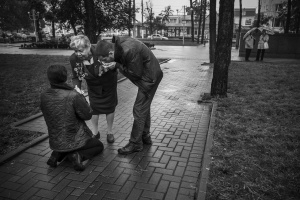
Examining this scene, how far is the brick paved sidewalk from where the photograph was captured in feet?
9.20

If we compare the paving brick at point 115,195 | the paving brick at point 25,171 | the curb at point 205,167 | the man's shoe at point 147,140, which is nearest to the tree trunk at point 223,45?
the curb at point 205,167

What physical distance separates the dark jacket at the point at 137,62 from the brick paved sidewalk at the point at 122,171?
1.11 metres

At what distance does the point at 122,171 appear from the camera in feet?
10.6

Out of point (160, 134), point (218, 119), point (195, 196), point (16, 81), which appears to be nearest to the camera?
point (195, 196)

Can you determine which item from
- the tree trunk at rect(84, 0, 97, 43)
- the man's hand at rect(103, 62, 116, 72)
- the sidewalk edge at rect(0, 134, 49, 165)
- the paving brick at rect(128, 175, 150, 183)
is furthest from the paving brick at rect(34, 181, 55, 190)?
the tree trunk at rect(84, 0, 97, 43)

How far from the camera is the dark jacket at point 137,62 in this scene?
3.10 metres

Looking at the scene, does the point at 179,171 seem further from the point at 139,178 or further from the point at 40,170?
the point at 40,170

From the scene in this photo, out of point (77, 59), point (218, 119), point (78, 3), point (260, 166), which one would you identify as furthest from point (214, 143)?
point (78, 3)

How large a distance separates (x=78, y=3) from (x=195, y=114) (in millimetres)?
15693

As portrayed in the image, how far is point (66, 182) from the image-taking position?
3000mm

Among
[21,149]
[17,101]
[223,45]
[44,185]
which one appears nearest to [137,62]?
[44,185]

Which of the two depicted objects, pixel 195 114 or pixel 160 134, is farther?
pixel 195 114

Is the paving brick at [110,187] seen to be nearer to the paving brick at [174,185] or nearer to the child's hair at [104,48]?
the paving brick at [174,185]

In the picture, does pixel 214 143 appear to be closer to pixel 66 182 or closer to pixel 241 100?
pixel 66 182
